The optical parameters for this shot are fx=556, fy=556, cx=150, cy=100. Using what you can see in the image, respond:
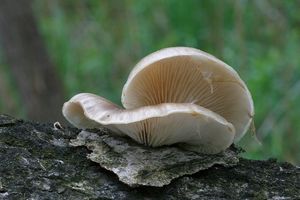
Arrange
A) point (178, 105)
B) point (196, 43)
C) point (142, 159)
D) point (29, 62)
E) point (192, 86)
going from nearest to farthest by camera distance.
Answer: point (178, 105)
point (142, 159)
point (192, 86)
point (196, 43)
point (29, 62)

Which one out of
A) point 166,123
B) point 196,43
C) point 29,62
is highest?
point 166,123

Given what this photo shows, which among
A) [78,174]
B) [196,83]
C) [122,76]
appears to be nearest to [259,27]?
[122,76]

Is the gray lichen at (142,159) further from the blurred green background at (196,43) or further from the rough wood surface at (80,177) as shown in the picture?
the blurred green background at (196,43)

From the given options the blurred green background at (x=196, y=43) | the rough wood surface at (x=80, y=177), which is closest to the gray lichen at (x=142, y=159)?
the rough wood surface at (x=80, y=177)

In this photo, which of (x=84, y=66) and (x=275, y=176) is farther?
(x=84, y=66)

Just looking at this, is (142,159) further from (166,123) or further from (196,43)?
(196,43)

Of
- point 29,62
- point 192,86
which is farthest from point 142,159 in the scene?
point 29,62

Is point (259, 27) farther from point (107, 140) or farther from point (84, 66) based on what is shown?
point (107, 140)
